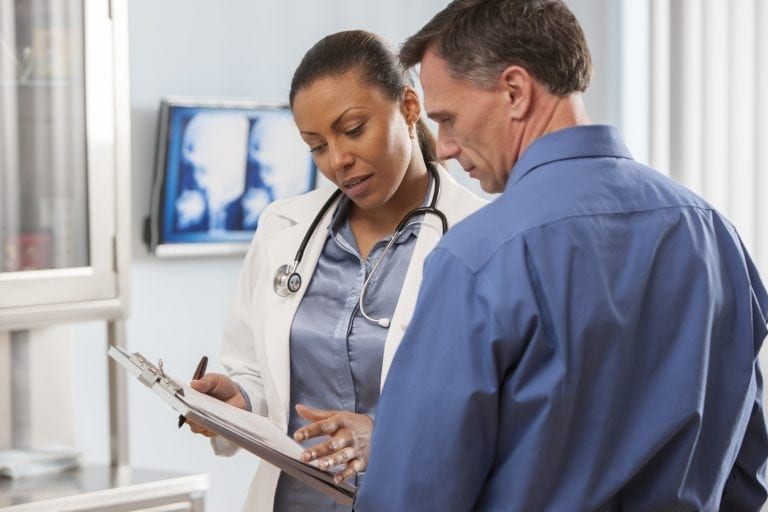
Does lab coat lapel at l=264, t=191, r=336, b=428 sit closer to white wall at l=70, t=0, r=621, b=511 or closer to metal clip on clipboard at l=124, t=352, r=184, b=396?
metal clip on clipboard at l=124, t=352, r=184, b=396

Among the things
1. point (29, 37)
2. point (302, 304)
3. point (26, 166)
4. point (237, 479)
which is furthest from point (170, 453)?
point (302, 304)

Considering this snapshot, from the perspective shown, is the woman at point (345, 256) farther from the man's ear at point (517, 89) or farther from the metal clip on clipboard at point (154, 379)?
the man's ear at point (517, 89)

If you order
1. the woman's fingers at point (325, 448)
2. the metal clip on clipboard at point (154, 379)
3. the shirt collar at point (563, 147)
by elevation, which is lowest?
the woman's fingers at point (325, 448)

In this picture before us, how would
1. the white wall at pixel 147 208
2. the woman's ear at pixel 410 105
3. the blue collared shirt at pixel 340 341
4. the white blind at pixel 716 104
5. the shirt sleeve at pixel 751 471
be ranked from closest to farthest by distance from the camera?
the shirt sleeve at pixel 751 471
the blue collared shirt at pixel 340 341
the woman's ear at pixel 410 105
the white wall at pixel 147 208
the white blind at pixel 716 104

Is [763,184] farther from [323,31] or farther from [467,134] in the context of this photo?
[467,134]

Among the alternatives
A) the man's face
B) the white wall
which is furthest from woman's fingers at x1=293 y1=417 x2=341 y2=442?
the white wall

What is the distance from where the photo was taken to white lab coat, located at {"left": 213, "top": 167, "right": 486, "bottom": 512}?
5.68 ft

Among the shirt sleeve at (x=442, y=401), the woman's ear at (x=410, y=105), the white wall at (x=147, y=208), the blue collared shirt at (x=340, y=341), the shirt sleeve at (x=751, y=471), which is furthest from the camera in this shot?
the white wall at (x=147, y=208)

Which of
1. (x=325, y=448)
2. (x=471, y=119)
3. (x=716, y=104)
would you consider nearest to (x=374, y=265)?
(x=325, y=448)

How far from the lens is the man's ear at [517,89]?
3.79 ft

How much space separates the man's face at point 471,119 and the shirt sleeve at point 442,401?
182mm

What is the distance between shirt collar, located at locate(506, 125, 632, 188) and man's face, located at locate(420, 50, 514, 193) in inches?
1.9

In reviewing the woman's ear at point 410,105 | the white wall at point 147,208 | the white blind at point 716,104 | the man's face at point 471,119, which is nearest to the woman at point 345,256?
the woman's ear at point 410,105

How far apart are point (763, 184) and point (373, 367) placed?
197 cm
